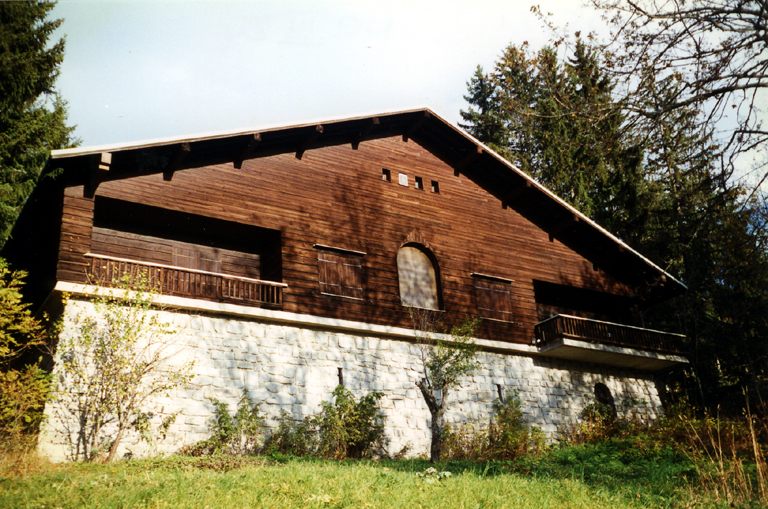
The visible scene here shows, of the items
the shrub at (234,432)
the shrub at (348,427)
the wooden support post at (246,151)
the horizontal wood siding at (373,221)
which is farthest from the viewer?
the wooden support post at (246,151)

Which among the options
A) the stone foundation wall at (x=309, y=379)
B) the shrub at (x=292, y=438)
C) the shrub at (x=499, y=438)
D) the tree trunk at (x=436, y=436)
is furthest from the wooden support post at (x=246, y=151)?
the shrub at (x=499, y=438)

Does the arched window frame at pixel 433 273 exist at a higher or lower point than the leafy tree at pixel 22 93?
lower

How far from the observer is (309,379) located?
1734 centimetres

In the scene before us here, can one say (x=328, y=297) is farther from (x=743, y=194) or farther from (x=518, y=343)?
(x=743, y=194)

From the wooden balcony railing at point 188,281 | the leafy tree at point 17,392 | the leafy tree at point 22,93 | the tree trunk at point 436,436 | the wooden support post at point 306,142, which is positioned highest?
the leafy tree at point 22,93

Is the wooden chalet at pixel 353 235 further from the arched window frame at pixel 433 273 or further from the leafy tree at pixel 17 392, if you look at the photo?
the leafy tree at pixel 17 392

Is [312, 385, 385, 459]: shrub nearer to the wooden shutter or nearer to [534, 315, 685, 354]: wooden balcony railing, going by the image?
the wooden shutter

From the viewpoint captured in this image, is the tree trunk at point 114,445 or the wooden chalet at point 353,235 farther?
the wooden chalet at point 353,235

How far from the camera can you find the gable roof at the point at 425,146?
16.9 m

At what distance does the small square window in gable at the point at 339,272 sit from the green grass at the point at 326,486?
630cm

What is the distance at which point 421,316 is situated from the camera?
64.8ft

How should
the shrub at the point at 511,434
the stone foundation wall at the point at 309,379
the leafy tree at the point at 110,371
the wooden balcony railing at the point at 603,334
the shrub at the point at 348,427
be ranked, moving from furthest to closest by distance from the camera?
1. the wooden balcony railing at the point at 603,334
2. the shrub at the point at 511,434
3. the shrub at the point at 348,427
4. the stone foundation wall at the point at 309,379
5. the leafy tree at the point at 110,371

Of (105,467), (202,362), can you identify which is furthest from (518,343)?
(105,467)

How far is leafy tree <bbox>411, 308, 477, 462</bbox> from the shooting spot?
15273mm
